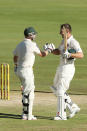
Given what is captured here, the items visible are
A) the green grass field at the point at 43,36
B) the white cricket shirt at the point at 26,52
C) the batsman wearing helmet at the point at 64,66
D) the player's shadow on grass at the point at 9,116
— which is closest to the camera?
the green grass field at the point at 43,36

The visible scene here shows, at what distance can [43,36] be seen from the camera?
1277 inches

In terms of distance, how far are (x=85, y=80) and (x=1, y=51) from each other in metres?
8.07

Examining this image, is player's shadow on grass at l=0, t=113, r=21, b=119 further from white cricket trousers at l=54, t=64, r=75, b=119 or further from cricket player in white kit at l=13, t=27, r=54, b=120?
white cricket trousers at l=54, t=64, r=75, b=119

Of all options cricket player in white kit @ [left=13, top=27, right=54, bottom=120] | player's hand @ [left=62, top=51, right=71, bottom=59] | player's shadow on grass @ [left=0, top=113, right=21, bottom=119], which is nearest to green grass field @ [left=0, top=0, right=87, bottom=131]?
player's shadow on grass @ [left=0, top=113, right=21, bottom=119]

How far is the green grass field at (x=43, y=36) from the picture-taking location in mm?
11805

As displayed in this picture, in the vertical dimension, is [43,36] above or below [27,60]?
above

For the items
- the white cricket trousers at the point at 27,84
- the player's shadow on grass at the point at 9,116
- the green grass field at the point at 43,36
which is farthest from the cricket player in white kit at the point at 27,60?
the green grass field at the point at 43,36

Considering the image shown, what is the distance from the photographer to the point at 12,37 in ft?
104

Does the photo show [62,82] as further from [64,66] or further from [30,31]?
[30,31]

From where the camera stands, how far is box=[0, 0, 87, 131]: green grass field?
1180 centimetres

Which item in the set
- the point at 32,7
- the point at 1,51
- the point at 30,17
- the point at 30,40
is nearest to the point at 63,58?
the point at 30,40

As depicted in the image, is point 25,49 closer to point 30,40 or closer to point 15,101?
point 30,40

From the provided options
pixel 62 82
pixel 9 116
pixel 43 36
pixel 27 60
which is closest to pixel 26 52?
pixel 27 60

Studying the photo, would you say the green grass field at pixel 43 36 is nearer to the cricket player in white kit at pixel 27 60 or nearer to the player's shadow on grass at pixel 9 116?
the player's shadow on grass at pixel 9 116
